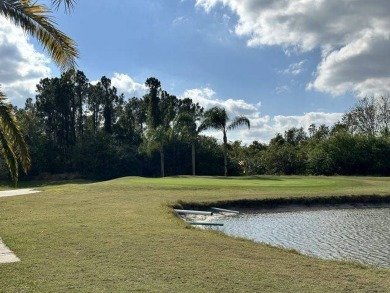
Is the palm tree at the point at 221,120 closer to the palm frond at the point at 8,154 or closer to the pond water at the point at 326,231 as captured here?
the pond water at the point at 326,231

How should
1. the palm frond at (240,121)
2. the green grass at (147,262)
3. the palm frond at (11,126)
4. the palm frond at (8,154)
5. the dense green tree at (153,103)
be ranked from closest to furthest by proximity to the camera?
the green grass at (147,262), the palm frond at (11,126), the palm frond at (8,154), the palm frond at (240,121), the dense green tree at (153,103)

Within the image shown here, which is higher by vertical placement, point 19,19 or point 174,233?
point 19,19

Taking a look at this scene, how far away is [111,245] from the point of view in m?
10.1

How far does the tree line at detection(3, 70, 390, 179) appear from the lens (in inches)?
2057

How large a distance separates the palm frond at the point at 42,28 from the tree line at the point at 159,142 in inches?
1631

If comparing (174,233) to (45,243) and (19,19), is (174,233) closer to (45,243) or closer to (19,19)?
(45,243)

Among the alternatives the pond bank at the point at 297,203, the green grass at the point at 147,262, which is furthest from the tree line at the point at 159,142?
the green grass at the point at 147,262

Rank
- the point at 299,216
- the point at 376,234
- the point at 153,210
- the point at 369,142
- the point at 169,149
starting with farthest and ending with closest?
1. the point at 169,149
2. the point at 369,142
3. the point at 299,216
4. the point at 153,210
5. the point at 376,234

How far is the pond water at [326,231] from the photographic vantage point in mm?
12172

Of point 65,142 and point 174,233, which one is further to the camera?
point 65,142

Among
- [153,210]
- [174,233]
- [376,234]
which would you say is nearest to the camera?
[174,233]

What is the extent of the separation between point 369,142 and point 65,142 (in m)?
45.0

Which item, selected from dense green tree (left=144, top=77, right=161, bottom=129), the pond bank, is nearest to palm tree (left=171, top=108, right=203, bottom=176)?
dense green tree (left=144, top=77, right=161, bottom=129)

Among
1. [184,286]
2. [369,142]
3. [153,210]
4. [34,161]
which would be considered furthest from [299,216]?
[34,161]
